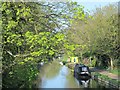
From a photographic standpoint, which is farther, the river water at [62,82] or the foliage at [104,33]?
the foliage at [104,33]

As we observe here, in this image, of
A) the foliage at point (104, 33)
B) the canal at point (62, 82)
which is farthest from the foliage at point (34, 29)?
the foliage at point (104, 33)

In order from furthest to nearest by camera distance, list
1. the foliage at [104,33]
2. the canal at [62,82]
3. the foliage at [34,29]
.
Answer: the foliage at [104,33]
the canal at [62,82]
the foliage at [34,29]

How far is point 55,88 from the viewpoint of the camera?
1045 inches

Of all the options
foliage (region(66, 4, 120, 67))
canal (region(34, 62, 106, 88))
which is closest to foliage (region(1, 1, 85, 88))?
canal (region(34, 62, 106, 88))

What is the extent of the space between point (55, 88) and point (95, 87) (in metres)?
3.69

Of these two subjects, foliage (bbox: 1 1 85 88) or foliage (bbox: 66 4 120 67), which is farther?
foliage (bbox: 66 4 120 67)

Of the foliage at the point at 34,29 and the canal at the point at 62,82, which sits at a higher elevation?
the foliage at the point at 34,29

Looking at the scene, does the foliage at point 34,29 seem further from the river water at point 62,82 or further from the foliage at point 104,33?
the foliage at point 104,33

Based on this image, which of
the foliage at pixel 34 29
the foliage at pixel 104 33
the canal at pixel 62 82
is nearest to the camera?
the foliage at pixel 34 29

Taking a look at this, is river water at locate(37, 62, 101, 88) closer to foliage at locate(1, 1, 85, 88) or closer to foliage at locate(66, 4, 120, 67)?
foliage at locate(66, 4, 120, 67)

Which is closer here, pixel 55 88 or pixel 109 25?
pixel 55 88

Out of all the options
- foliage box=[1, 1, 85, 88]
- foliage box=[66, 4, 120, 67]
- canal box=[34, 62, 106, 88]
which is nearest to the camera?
foliage box=[1, 1, 85, 88]

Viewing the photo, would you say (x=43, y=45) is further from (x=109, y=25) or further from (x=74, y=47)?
(x=109, y=25)

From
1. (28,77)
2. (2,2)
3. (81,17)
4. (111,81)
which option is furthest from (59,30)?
(111,81)
